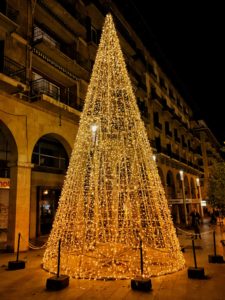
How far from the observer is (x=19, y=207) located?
36.2 ft

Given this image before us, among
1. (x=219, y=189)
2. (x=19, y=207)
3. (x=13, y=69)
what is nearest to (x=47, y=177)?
(x=19, y=207)

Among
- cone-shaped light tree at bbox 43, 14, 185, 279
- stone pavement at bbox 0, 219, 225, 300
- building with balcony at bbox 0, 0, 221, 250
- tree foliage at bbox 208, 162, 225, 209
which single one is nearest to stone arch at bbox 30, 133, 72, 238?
building with balcony at bbox 0, 0, 221, 250

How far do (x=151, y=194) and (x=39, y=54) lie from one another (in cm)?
972

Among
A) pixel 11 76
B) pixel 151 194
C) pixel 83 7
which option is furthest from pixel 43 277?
pixel 83 7

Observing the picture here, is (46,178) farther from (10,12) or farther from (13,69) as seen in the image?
(10,12)

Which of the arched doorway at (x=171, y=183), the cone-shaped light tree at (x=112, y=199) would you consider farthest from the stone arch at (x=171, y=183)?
the cone-shaped light tree at (x=112, y=199)

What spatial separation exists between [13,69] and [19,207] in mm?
6372

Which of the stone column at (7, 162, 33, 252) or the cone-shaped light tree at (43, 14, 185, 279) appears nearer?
the cone-shaped light tree at (43, 14, 185, 279)

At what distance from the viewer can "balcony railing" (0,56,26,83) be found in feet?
37.9

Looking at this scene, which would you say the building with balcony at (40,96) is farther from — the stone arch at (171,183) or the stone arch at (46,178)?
the stone arch at (171,183)

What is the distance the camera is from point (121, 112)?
8789 millimetres

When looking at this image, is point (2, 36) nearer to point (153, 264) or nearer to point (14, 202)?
point (14, 202)

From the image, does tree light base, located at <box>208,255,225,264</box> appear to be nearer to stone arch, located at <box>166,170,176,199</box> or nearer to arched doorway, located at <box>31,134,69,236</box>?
arched doorway, located at <box>31,134,69,236</box>

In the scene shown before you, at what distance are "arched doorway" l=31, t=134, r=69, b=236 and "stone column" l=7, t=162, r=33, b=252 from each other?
10.2 feet
